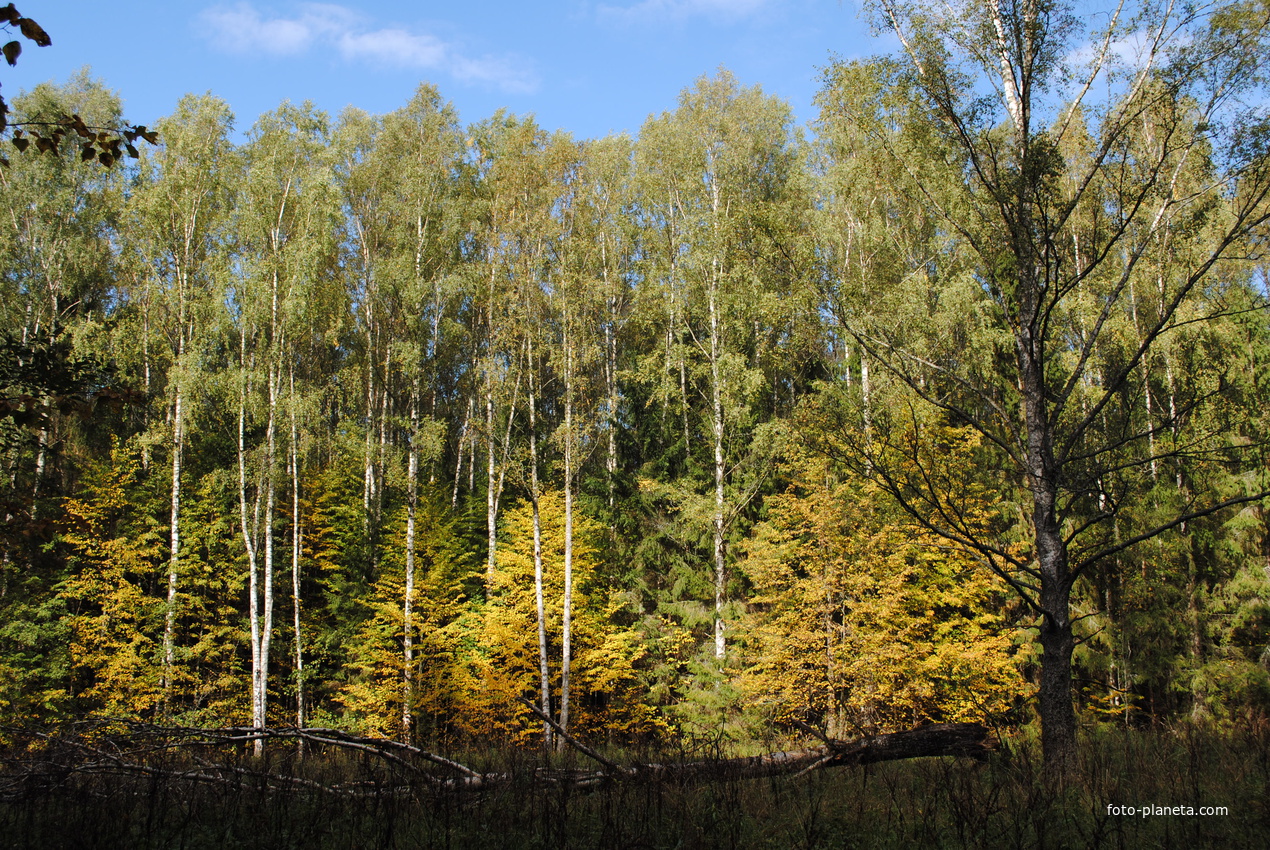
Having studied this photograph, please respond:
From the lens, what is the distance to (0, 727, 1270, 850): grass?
3.52 m

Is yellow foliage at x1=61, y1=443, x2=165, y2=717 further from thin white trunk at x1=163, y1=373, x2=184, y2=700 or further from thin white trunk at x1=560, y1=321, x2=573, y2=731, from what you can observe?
thin white trunk at x1=560, y1=321, x2=573, y2=731

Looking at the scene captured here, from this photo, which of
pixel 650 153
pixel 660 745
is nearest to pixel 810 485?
pixel 660 745

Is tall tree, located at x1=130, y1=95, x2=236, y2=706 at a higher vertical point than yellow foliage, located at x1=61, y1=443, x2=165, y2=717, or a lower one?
higher

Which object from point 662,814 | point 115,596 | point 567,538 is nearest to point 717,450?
point 567,538

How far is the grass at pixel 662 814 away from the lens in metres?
3.52

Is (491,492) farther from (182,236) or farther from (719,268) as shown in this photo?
(182,236)

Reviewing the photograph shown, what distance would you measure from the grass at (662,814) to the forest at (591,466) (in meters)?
4.95

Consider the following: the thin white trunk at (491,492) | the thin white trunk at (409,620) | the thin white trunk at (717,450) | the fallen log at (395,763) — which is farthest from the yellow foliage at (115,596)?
the thin white trunk at (717,450)

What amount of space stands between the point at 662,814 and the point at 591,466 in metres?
18.5

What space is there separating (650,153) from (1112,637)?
17.1 metres

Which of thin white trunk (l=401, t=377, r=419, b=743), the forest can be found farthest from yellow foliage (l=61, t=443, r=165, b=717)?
thin white trunk (l=401, t=377, r=419, b=743)

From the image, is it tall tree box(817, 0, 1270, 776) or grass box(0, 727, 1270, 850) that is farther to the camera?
tall tree box(817, 0, 1270, 776)

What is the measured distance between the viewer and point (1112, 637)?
47.0 ft

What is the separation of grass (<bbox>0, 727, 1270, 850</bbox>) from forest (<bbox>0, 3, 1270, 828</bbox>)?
16.2 feet
